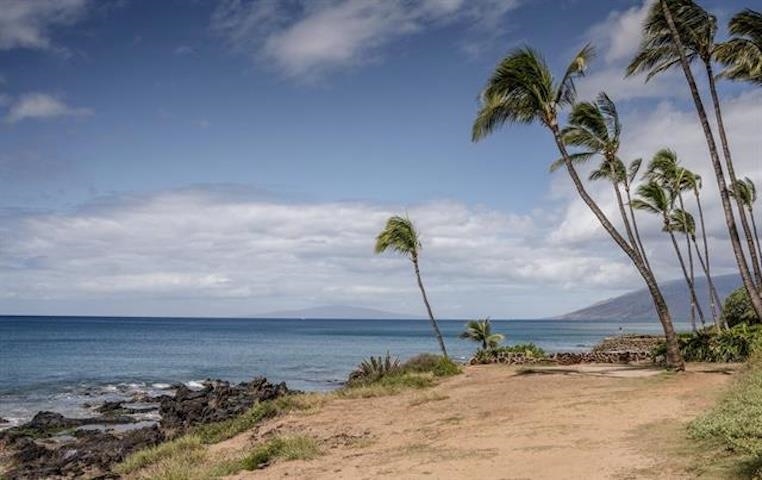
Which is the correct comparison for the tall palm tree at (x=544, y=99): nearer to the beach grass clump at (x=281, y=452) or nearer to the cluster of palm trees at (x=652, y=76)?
the cluster of palm trees at (x=652, y=76)

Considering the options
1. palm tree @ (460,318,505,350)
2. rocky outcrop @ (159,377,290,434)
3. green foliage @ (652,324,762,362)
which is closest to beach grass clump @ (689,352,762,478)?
green foliage @ (652,324,762,362)

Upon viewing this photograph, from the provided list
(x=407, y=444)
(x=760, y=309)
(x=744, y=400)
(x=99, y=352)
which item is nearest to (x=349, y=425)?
(x=407, y=444)

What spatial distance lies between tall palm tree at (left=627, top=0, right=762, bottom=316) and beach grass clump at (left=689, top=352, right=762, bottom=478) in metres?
7.26

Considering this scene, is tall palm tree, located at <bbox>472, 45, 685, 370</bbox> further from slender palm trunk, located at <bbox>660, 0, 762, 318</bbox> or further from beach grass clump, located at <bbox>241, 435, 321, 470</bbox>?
beach grass clump, located at <bbox>241, 435, 321, 470</bbox>

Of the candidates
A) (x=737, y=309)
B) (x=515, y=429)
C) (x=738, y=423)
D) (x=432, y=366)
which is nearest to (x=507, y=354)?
(x=432, y=366)

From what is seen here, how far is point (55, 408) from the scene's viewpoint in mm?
32531

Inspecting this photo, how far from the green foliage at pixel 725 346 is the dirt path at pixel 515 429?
2050 millimetres

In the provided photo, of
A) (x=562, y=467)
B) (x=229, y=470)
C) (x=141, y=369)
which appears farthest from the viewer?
(x=141, y=369)

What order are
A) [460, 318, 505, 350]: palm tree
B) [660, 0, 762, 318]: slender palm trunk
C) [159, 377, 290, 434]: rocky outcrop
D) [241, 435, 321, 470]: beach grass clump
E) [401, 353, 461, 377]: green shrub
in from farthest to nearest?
1. [460, 318, 505, 350]: palm tree
2. [401, 353, 461, 377]: green shrub
3. [159, 377, 290, 434]: rocky outcrop
4. [660, 0, 762, 318]: slender palm trunk
5. [241, 435, 321, 470]: beach grass clump

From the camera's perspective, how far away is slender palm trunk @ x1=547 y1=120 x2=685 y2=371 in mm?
18953

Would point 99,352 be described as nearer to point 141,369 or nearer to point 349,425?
point 141,369

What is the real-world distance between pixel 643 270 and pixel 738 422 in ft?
35.5

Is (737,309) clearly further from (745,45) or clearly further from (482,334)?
(745,45)

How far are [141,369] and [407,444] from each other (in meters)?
49.3
